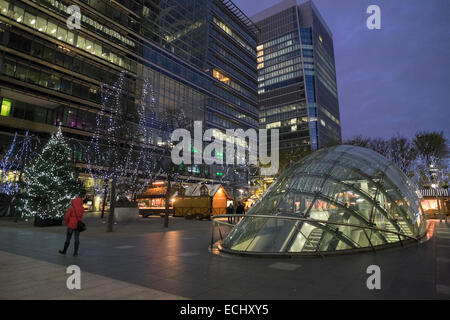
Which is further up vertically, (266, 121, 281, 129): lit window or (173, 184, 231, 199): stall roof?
(266, 121, 281, 129): lit window

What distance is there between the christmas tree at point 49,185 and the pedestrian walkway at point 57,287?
1427cm

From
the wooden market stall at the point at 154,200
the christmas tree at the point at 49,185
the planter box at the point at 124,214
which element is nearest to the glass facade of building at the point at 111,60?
the christmas tree at the point at 49,185

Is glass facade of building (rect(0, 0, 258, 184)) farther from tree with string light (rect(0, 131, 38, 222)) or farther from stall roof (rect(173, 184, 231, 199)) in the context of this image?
stall roof (rect(173, 184, 231, 199))

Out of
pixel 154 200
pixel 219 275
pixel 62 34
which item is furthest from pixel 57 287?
pixel 62 34

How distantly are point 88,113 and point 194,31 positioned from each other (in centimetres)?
3481

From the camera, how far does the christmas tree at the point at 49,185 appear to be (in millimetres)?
18969

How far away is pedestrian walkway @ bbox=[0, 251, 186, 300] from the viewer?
179 inches

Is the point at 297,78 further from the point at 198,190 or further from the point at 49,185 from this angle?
the point at 49,185

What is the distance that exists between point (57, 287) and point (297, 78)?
408 ft

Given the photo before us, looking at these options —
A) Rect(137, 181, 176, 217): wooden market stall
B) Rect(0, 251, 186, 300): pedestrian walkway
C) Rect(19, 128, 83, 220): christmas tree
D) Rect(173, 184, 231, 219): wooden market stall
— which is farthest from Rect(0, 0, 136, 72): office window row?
Rect(0, 251, 186, 300): pedestrian walkway

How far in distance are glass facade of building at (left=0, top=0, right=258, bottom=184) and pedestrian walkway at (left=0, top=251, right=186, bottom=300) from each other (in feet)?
69.7

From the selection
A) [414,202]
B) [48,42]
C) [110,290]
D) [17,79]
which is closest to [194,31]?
[48,42]

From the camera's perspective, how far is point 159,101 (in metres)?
52.4
